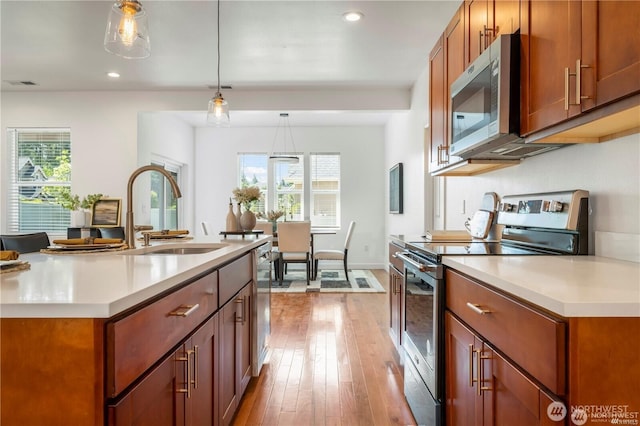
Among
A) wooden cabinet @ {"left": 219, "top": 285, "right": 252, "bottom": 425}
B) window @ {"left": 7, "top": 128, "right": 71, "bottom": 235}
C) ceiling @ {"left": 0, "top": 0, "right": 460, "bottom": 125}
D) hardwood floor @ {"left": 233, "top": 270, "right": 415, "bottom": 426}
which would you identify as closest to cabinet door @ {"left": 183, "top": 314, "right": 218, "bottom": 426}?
wooden cabinet @ {"left": 219, "top": 285, "right": 252, "bottom": 425}

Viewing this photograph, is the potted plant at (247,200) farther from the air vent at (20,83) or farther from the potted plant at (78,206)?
the air vent at (20,83)

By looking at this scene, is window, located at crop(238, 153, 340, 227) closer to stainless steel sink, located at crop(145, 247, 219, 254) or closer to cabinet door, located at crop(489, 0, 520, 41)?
stainless steel sink, located at crop(145, 247, 219, 254)

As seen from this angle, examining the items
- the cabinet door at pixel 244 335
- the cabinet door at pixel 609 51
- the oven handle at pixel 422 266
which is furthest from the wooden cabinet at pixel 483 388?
A: the cabinet door at pixel 244 335

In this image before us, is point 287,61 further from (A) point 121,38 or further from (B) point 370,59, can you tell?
(A) point 121,38

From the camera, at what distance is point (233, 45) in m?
3.70

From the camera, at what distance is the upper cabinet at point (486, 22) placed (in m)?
1.64

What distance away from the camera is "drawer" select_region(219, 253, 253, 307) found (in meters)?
1.70

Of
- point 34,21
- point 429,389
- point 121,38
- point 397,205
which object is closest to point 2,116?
point 34,21

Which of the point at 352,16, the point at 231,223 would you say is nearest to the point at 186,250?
the point at 231,223

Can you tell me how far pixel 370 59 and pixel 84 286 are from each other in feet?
12.4

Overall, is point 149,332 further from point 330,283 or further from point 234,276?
point 330,283

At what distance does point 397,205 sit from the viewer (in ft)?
19.4

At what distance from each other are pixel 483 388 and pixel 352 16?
2933mm

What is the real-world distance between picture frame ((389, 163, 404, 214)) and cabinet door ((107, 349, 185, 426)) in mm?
4926
